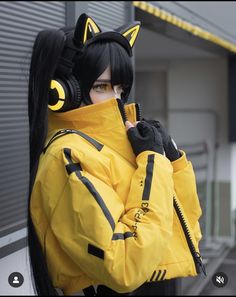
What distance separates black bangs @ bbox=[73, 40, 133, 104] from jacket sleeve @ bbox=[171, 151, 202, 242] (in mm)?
261

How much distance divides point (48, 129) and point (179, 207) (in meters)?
0.40

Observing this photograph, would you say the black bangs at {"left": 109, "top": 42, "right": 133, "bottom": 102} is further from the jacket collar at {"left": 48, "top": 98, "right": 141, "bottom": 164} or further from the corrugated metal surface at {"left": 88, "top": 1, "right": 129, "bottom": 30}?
the corrugated metal surface at {"left": 88, "top": 1, "right": 129, "bottom": 30}

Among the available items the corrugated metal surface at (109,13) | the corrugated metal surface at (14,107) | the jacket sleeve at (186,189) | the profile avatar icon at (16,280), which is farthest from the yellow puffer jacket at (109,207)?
the corrugated metal surface at (109,13)

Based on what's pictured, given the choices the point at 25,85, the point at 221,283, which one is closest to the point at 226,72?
the point at 25,85

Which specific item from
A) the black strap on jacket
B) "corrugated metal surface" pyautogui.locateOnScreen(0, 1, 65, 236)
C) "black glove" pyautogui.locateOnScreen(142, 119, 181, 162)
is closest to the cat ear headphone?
"black glove" pyautogui.locateOnScreen(142, 119, 181, 162)

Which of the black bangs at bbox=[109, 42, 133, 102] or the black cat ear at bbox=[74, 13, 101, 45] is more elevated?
the black cat ear at bbox=[74, 13, 101, 45]

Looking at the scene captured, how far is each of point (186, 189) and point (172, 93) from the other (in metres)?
5.23

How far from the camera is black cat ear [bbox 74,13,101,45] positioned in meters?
1.26

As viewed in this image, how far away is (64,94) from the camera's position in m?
1.25

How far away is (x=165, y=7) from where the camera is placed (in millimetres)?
3658

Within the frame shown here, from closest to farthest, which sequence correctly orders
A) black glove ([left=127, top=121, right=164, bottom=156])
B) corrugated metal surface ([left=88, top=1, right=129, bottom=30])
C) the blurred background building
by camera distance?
black glove ([left=127, top=121, right=164, bottom=156]) → the blurred background building → corrugated metal surface ([left=88, top=1, right=129, bottom=30])

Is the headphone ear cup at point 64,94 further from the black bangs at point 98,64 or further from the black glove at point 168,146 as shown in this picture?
the black glove at point 168,146

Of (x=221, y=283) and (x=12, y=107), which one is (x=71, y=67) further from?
(x=12, y=107)

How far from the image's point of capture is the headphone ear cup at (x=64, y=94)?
1253 millimetres
